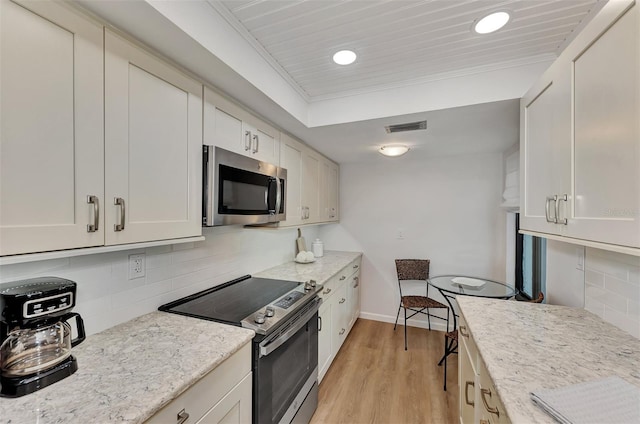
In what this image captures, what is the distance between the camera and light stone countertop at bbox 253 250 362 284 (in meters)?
2.27

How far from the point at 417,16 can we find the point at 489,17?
0.34 metres

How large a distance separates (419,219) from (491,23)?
2.40m

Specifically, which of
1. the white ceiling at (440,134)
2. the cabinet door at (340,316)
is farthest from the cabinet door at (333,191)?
the cabinet door at (340,316)

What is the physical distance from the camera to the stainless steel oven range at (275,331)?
129 centimetres

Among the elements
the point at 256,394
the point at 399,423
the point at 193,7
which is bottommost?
the point at 399,423

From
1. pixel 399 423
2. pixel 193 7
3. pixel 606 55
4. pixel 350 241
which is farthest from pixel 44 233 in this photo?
pixel 350 241

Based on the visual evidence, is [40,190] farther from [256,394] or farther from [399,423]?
[399,423]

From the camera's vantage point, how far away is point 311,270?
2.54 metres

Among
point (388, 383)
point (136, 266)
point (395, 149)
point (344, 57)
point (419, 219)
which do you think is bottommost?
point (388, 383)

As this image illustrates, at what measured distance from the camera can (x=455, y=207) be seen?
127 inches

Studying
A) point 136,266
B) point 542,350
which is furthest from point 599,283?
point 136,266

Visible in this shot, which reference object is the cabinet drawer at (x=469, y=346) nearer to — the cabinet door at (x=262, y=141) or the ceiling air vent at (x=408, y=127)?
the ceiling air vent at (x=408, y=127)

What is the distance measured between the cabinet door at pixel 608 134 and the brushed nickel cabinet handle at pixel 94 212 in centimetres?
175

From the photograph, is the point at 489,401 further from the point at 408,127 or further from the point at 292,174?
the point at 292,174
